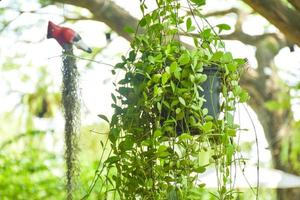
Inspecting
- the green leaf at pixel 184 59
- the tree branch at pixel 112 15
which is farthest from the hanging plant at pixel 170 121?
Answer: the tree branch at pixel 112 15

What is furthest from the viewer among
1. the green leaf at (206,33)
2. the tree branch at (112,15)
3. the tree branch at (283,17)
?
the tree branch at (112,15)

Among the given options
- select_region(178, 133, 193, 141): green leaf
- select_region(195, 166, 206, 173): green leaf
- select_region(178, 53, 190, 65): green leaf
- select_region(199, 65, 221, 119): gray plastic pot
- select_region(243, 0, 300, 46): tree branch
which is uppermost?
select_region(243, 0, 300, 46): tree branch

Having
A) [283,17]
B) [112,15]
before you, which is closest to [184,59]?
[283,17]

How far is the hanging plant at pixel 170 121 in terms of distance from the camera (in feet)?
3.05

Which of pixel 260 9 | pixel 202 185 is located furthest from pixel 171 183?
pixel 260 9

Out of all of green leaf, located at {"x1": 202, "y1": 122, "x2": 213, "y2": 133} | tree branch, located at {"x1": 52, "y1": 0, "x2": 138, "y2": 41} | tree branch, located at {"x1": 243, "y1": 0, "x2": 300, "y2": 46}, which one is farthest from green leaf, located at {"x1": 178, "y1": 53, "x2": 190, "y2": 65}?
tree branch, located at {"x1": 52, "y1": 0, "x2": 138, "y2": 41}

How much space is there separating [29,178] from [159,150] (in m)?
1.35

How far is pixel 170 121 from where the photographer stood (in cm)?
92

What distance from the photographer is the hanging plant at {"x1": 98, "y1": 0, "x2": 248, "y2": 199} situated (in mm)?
929

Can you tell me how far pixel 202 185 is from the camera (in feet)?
3.15

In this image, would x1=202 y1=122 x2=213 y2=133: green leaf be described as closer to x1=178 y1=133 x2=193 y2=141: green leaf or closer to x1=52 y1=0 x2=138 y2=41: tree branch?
x1=178 y1=133 x2=193 y2=141: green leaf

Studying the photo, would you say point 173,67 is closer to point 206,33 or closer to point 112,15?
point 206,33

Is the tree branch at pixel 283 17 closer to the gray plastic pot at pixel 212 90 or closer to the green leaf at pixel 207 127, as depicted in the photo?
the gray plastic pot at pixel 212 90

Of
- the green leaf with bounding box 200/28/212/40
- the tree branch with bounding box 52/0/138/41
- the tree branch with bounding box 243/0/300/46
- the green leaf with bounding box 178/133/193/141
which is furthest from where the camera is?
the tree branch with bounding box 52/0/138/41
